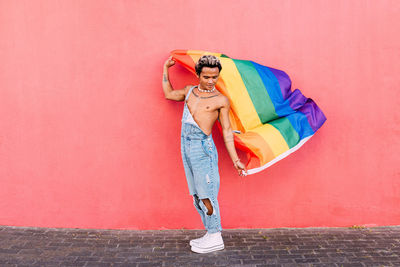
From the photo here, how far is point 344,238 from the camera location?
4.04 meters

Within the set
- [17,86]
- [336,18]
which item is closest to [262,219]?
[336,18]

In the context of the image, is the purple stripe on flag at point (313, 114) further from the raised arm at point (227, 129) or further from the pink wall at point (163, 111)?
the raised arm at point (227, 129)

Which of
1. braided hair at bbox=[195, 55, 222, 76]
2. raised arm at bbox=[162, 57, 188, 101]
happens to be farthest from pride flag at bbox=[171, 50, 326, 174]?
braided hair at bbox=[195, 55, 222, 76]

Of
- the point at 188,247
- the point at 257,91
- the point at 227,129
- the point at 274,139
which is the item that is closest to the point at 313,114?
the point at 274,139

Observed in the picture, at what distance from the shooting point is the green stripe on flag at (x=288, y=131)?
3799 millimetres

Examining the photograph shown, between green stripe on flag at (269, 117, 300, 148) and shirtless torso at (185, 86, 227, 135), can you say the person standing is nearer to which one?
shirtless torso at (185, 86, 227, 135)

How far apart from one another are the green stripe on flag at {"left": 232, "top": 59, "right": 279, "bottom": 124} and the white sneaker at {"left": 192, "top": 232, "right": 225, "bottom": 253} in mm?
1371

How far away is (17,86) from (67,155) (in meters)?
1.01

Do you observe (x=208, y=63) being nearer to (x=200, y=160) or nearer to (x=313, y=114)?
(x=200, y=160)

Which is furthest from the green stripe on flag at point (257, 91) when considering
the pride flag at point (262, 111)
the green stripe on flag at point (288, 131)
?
the green stripe on flag at point (288, 131)

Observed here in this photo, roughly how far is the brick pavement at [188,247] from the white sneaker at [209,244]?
0.06m

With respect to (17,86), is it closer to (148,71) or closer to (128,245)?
(148,71)

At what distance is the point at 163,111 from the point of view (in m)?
4.15

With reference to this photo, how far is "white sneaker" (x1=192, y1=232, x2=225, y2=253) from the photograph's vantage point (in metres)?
3.69
